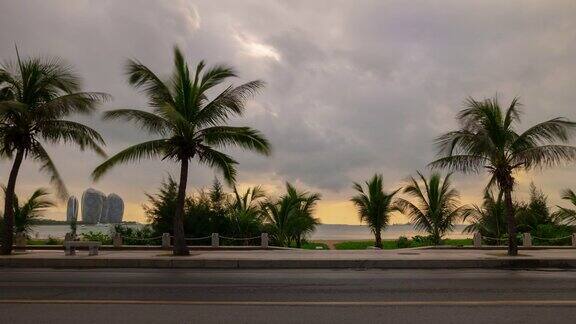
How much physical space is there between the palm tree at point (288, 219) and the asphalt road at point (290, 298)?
13.9 meters

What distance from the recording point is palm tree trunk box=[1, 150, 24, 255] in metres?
20.5

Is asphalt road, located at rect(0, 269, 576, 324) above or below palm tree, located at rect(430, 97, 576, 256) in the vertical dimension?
below

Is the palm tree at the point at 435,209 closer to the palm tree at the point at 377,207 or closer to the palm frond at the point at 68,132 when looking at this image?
the palm tree at the point at 377,207

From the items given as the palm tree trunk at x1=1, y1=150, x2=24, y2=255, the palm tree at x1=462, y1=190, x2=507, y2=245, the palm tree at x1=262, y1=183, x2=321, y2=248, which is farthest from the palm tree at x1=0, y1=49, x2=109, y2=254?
the palm tree at x1=462, y1=190, x2=507, y2=245

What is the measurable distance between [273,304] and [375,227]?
2054 centimetres

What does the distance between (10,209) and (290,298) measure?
1459cm

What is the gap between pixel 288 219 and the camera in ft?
93.0

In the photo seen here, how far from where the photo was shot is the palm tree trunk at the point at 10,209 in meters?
20.5

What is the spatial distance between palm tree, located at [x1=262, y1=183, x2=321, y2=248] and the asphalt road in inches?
547

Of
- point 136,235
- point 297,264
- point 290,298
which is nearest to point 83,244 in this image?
point 136,235

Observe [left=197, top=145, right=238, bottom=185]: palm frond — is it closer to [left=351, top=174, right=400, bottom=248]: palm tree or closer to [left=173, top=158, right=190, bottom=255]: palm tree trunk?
[left=173, top=158, right=190, bottom=255]: palm tree trunk

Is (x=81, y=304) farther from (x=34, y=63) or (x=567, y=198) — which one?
(x=567, y=198)

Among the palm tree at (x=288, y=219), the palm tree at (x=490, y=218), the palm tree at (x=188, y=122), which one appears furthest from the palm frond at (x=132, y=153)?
the palm tree at (x=490, y=218)

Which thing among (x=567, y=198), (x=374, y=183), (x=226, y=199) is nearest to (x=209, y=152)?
(x=226, y=199)
